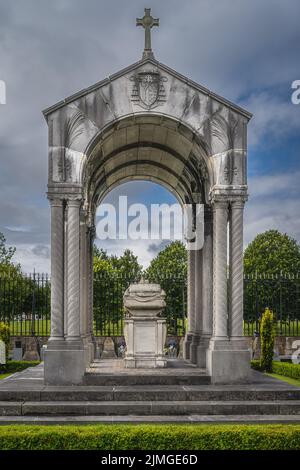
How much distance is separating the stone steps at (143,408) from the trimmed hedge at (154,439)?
3196mm

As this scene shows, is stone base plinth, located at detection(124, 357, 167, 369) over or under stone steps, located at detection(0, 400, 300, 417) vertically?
over

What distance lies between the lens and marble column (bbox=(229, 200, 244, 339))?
54.2ft

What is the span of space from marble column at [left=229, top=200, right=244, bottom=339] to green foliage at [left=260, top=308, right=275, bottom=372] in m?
8.19

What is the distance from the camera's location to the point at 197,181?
20.2 metres

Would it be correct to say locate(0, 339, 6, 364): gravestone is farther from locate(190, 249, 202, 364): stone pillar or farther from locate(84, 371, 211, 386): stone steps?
locate(84, 371, 211, 386): stone steps

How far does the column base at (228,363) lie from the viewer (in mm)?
16062

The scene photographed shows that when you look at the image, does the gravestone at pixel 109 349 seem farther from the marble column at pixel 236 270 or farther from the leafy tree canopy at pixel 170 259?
the leafy tree canopy at pixel 170 259

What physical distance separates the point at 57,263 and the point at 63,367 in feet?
8.73

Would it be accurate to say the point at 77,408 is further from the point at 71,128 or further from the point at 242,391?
the point at 71,128

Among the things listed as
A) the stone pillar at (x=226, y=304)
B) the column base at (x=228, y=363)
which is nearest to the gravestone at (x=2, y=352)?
the stone pillar at (x=226, y=304)

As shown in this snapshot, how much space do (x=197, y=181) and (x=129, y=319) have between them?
499 cm

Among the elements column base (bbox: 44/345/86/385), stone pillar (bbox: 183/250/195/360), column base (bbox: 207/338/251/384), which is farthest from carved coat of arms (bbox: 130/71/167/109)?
column base (bbox: 44/345/86/385)
